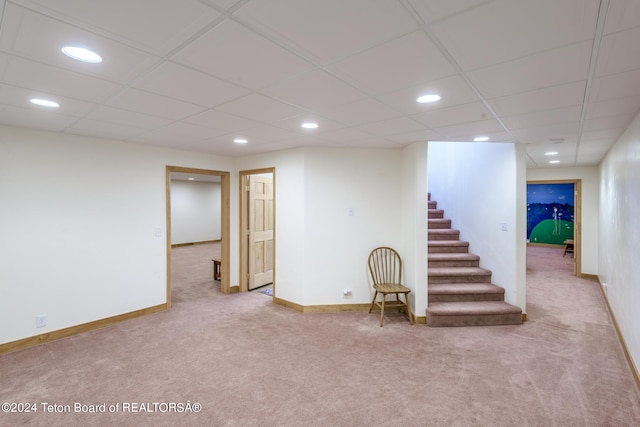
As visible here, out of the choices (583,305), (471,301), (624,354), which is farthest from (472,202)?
(624,354)

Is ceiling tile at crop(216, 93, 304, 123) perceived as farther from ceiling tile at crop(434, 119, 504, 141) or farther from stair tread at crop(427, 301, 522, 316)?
stair tread at crop(427, 301, 522, 316)

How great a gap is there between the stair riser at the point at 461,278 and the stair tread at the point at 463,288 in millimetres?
60

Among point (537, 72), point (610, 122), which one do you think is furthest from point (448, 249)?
point (537, 72)

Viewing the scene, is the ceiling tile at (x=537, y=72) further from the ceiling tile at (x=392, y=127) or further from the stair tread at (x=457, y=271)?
the stair tread at (x=457, y=271)

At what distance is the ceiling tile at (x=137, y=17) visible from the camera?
1.21 m

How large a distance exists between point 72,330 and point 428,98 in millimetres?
4501

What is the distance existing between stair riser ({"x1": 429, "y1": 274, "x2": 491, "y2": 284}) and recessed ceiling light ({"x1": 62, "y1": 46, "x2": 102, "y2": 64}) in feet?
14.3

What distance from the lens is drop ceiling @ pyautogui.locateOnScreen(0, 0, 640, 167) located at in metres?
1.27

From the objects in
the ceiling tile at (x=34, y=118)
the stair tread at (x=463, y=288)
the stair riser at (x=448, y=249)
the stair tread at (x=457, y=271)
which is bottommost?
the stair tread at (x=463, y=288)

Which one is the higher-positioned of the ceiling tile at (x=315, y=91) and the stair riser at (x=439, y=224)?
the ceiling tile at (x=315, y=91)

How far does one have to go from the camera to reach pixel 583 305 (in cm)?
462

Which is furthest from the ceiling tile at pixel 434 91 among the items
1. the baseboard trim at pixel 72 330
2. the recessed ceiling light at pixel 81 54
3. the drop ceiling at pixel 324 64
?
the baseboard trim at pixel 72 330

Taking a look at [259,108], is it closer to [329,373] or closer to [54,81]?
[54,81]

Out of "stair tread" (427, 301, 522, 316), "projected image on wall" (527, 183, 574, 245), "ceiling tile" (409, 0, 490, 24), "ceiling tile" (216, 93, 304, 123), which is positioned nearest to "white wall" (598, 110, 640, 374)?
"stair tread" (427, 301, 522, 316)
